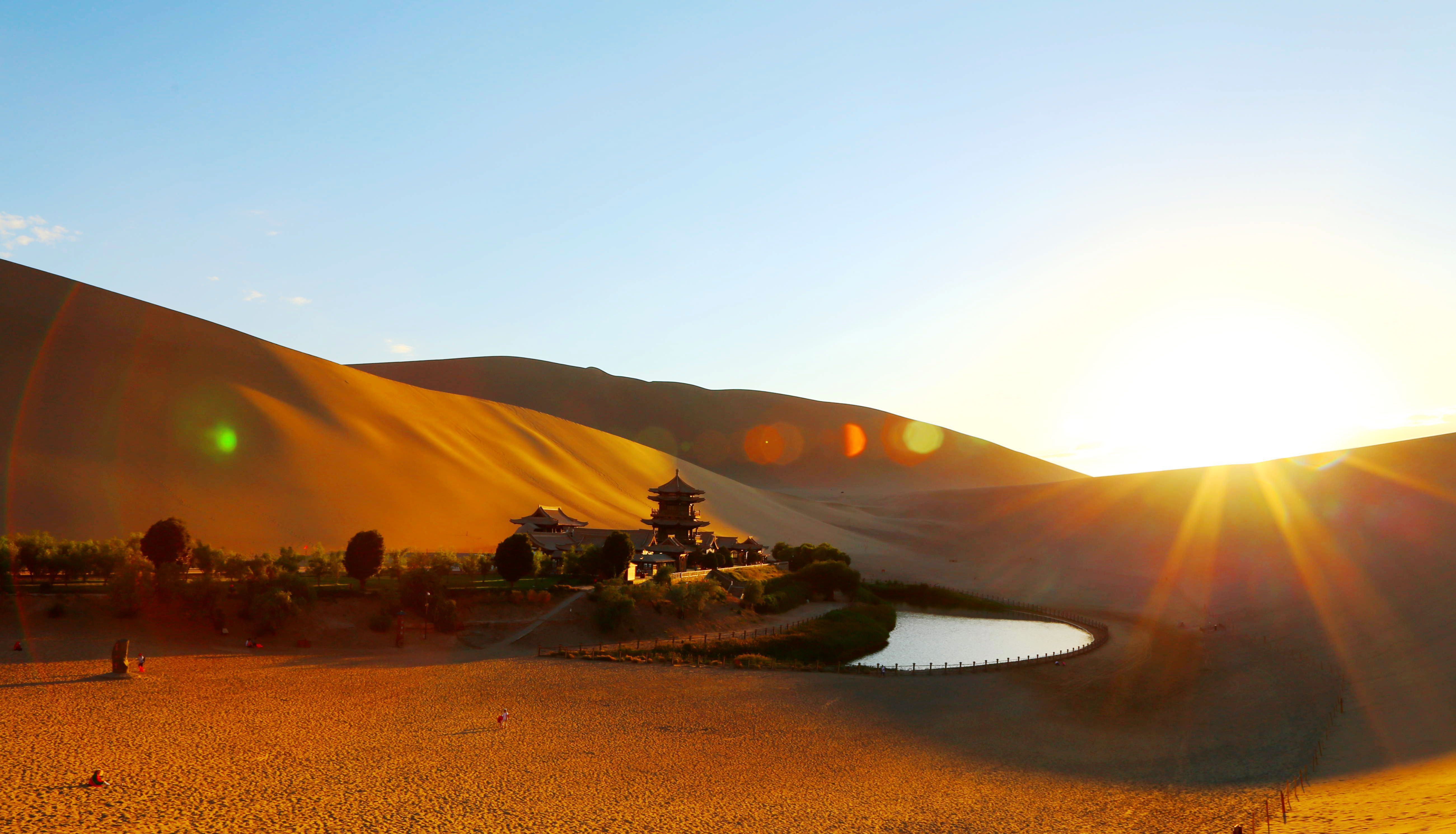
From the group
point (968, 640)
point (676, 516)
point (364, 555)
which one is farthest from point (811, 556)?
point (364, 555)

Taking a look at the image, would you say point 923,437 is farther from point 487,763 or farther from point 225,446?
point 487,763

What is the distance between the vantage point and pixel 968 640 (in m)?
46.1

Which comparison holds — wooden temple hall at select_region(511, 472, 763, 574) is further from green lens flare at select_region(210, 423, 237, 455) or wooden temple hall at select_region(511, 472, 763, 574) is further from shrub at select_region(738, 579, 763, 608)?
green lens flare at select_region(210, 423, 237, 455)

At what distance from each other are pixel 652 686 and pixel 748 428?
505 feet

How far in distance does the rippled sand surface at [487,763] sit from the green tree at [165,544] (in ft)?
19.3

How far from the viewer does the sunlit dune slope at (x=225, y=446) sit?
49500 millimetres

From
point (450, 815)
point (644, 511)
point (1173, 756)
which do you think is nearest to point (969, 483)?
point (644, 511)

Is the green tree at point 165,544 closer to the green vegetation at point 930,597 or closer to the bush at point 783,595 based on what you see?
the bush at point 783,595

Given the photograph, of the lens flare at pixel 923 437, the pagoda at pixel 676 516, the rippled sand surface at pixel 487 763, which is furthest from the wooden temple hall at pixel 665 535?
the lens flare at pixel 923 437

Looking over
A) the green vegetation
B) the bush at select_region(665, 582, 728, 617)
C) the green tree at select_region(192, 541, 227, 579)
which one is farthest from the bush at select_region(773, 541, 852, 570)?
the green tree at select_region(192, 541, 227, 579)

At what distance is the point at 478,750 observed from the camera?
20.7 meters

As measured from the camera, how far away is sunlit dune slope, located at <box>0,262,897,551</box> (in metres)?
49.5

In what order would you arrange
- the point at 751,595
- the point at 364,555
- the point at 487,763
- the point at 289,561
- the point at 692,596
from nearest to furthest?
the point at 487,763 < the point at 364,555 < the point at 289,561 < the point at 692,596 < the point at 751,595

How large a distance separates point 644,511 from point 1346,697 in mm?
62947
